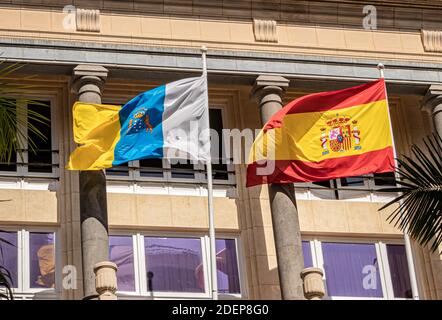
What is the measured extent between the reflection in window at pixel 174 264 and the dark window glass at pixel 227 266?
0.46m

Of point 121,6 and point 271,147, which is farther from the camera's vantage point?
point 121,6

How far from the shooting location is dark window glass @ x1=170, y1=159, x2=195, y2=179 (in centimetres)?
2464

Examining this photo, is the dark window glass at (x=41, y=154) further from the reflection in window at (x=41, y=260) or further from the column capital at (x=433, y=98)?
the column capital at (x=433, y=98)

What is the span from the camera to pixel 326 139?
22.6 meters

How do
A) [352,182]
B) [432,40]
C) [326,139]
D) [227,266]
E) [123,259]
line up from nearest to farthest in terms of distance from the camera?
[326,139]
[123,259]
[227,266]
[352,182]
[432,40]

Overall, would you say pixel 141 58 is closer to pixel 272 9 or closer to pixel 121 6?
pixel 121 6

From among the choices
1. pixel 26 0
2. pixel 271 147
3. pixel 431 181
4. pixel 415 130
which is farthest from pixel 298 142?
pixel 431 181

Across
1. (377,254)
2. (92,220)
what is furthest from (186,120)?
(377,254)

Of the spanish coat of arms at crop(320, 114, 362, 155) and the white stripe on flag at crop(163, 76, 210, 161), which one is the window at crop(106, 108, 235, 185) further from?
the spanish coat of arms at crop(320, 114, 362, 155)

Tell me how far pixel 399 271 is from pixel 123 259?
7.03 m

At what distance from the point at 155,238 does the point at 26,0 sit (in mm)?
6489

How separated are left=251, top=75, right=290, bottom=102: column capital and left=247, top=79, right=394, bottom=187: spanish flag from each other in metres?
1.73

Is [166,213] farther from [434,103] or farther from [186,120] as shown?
[434,103]

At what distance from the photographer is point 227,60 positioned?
24.6 meters
